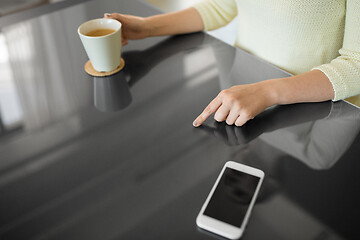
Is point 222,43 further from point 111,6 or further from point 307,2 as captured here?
point 111,6

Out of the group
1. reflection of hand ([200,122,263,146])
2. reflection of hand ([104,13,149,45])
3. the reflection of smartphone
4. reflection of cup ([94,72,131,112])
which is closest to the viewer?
the reflection of smartphone

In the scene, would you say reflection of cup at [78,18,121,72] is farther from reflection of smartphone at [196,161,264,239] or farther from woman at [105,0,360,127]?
reflection of smartphone at [196,161,264,239]

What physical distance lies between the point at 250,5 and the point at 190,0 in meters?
2.21

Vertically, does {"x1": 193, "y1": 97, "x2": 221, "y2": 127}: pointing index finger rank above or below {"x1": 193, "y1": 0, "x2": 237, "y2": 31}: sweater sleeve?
below

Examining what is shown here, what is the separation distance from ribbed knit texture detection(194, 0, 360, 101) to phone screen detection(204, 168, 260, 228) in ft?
1.19

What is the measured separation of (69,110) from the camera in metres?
0.88

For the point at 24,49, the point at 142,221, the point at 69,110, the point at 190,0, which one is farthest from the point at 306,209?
the point at 190,0

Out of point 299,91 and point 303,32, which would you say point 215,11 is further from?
point 299,91

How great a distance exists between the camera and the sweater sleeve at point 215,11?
46.8 inches

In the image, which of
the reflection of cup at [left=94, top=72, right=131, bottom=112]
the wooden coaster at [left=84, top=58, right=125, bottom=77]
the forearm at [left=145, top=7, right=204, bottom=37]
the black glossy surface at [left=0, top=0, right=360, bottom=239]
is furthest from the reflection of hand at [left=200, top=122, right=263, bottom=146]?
the forearm at [left=145, top=7, right=204, bottom=37]

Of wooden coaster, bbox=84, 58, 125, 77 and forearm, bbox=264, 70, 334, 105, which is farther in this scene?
wooden coaster, bbox=84, 58, 125, 77

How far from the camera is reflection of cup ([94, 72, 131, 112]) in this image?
2.89 ft

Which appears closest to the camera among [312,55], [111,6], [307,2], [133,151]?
[133,151]

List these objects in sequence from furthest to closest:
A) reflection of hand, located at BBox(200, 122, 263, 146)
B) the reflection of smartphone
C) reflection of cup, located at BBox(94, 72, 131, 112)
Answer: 1. reflection of cup, located at BBox(94, 72, 131, 112)
2. reflection of hand, located at BBox(200, 122, 263, 146)
3. the reflection of smartphone
